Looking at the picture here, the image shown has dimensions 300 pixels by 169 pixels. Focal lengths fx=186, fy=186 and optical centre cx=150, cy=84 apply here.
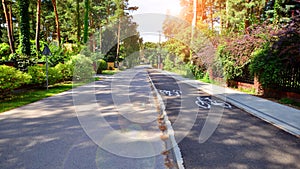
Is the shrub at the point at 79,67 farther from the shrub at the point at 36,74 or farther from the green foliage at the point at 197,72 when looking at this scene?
the green foliage at the point at 197,72

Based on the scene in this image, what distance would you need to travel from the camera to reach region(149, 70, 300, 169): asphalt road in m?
3.27

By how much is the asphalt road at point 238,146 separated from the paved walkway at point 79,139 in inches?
25.2

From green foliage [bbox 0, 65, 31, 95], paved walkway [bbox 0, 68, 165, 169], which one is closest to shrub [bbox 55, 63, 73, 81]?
green foliage [bbox 0, 65, 31, 95]

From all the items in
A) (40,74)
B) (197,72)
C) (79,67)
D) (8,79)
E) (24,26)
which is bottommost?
(8,79)

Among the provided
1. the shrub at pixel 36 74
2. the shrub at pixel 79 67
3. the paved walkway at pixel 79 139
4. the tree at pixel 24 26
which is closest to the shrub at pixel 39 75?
the shrub at pixel 36 74

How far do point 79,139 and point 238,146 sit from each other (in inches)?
137

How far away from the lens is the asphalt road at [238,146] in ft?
10.7

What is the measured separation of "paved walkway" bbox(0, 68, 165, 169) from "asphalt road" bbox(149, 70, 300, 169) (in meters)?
0.64

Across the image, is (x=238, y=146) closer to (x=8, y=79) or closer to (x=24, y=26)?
(x=8, y=79)

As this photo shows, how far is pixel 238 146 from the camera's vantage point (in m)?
3.96

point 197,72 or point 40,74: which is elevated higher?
point 197,72

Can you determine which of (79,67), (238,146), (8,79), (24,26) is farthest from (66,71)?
(238,146)

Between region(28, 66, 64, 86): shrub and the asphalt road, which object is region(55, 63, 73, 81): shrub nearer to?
region(28, 66, 64, 86): shrub

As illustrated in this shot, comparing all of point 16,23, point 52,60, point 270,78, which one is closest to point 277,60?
point 270,78
